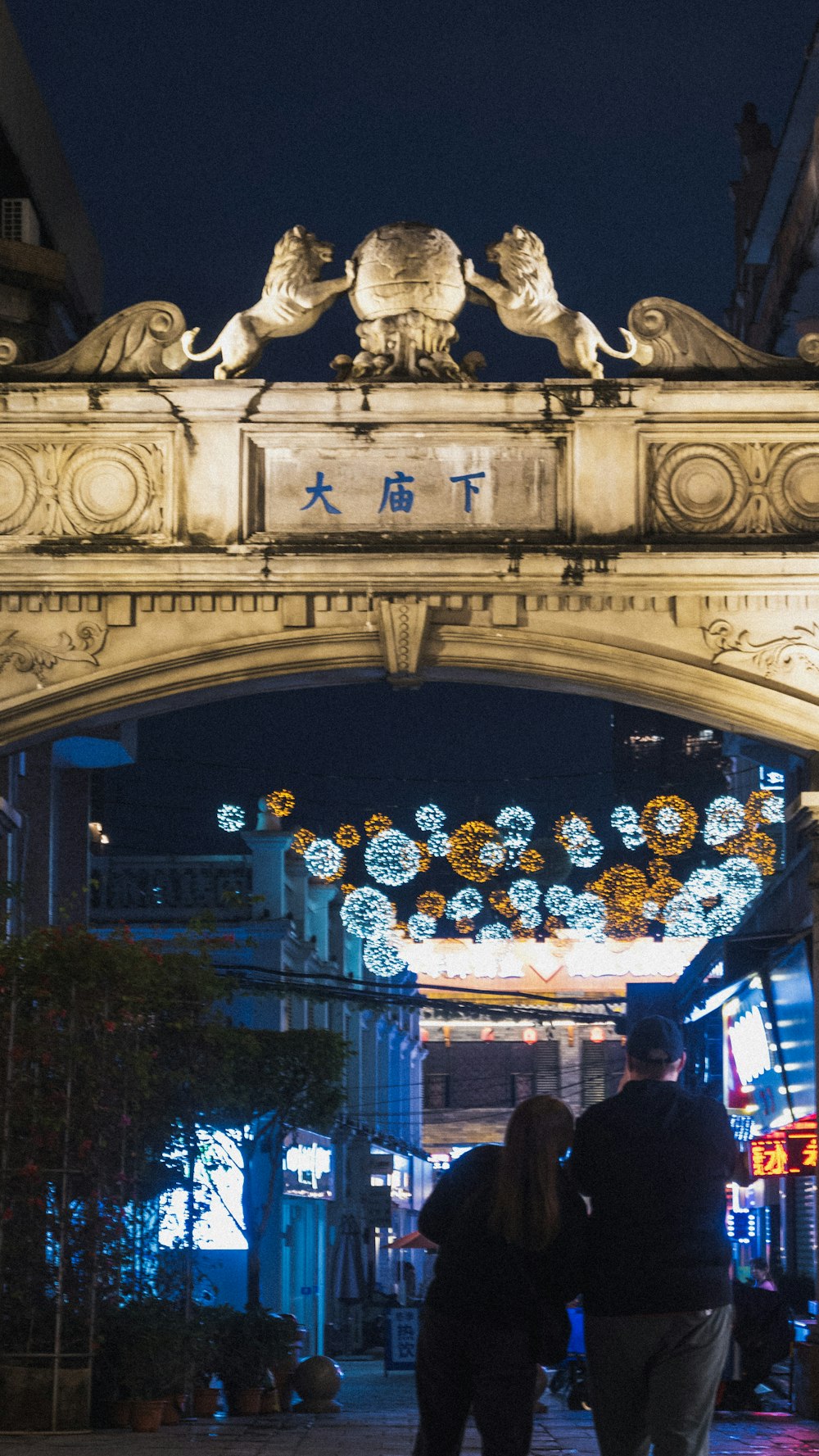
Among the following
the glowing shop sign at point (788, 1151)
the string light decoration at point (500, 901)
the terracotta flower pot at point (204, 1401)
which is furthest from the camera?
the string light decoration at point (500, 901)

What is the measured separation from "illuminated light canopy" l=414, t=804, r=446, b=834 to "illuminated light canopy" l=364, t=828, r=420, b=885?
1.72ft

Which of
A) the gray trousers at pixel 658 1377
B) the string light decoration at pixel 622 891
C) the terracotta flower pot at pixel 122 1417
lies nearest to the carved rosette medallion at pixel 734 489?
the terracotta flower pot at pixel 122 1417

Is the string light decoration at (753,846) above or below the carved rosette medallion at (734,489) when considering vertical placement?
below

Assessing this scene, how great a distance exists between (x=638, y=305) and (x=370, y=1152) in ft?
85.4

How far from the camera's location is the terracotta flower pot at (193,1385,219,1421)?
13.3 meters

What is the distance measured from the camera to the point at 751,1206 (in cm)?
1948

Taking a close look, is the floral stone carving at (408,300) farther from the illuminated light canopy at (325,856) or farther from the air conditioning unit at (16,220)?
the illuminated light canopy at (325,856)

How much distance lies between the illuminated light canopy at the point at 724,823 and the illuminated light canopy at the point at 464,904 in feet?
8.23

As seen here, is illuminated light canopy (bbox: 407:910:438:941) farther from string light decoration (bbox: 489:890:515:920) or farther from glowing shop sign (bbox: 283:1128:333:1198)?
glowing shop sign (bbox: 283:1128:333:1198)

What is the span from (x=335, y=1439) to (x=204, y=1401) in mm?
3463

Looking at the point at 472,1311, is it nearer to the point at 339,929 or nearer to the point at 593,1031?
the point at 339,929

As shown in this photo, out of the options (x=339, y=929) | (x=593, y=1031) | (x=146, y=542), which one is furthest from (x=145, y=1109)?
(x=593, y=1031)

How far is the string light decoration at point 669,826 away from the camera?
15.8 m

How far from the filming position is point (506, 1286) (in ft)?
16.6
